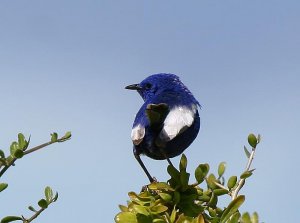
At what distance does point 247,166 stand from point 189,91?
268 centimetres

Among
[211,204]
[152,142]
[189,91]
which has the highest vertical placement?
[189,91]

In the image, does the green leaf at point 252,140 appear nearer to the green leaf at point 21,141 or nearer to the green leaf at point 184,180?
the green leaf at point 184,180

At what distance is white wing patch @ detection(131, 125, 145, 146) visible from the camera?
16.1 ft

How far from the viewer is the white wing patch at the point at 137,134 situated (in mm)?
4898

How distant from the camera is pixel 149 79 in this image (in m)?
6.42

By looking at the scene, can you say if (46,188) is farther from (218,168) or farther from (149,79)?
(149,79)

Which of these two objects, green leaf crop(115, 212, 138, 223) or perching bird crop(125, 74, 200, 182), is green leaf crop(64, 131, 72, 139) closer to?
green leaf crop(115, 212, 138, 223)

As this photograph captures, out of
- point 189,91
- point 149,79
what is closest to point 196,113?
point 189,91

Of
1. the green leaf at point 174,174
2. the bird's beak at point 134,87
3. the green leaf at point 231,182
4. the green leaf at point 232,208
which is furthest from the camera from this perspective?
the bird's beak at point 134,87

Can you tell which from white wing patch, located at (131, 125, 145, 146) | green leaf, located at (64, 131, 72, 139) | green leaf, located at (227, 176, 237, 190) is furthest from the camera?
white wing patch, located at (131, 125, 145, 146)

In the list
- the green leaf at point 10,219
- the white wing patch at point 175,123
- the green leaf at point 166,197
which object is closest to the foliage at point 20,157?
the green leaf at point 10,219

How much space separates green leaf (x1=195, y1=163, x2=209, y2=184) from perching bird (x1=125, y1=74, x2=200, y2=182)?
89cm

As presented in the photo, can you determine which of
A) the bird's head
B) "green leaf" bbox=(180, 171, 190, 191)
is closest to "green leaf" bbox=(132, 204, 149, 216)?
"green leaf" bbox=(180, 171, 190, 191)

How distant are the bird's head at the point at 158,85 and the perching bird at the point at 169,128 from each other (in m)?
0.03
